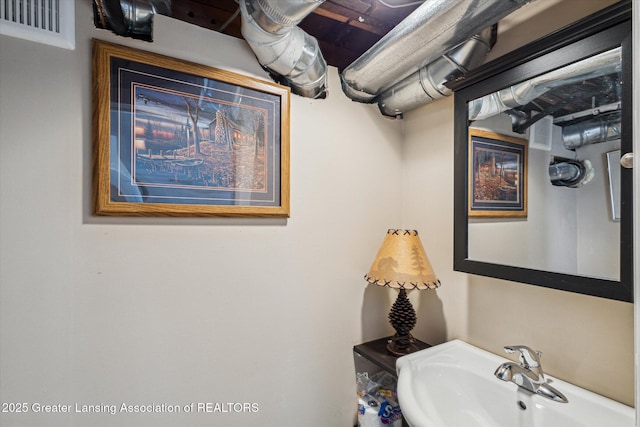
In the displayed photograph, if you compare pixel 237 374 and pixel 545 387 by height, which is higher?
pixel 545 387

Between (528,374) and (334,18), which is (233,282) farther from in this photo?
(334,18)

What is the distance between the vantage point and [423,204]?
156cm

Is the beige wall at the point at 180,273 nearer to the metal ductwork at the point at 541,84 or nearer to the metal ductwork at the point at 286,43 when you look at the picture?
the metal ductwork at the point at 286,43

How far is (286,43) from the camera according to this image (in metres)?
1.12

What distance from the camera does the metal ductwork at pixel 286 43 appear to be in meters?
0.94

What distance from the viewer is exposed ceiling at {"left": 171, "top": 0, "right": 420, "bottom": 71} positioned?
3.98ft

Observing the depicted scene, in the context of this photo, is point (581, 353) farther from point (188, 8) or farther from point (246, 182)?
point (188, 8)

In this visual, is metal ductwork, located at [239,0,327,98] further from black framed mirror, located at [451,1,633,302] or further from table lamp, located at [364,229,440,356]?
table lamp, located at [364,229,440,356]

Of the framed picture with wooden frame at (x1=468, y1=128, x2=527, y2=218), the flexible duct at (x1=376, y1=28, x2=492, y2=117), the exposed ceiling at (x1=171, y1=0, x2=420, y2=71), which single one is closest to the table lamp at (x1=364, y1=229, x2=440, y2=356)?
the framed picture with wooden frame at (x1=468, y1=128, x2=527, y2=218)

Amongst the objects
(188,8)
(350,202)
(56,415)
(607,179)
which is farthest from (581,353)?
(188,8)

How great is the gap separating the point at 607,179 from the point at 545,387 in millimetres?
668

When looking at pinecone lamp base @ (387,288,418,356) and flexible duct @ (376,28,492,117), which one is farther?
pinecone lamp base @ (387,288,418,356)

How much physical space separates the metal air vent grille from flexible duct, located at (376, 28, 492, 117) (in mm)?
1268

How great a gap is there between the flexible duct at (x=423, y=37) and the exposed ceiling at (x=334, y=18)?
0.65ft
